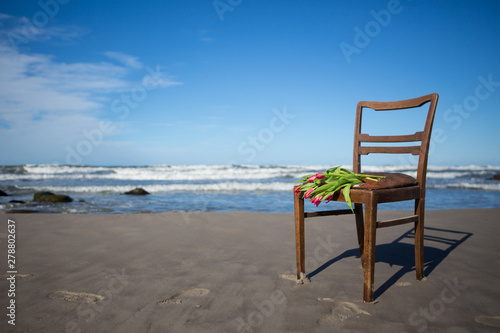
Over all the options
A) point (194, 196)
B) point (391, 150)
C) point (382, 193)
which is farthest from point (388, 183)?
point (194, 196)

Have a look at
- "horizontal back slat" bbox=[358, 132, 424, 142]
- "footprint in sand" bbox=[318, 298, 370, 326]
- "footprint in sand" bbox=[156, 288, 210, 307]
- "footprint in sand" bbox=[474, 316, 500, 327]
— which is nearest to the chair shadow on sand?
"footprint in sand" bbox=[318, 298, 370, 326]

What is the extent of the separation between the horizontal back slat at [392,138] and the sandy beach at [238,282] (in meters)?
1.14

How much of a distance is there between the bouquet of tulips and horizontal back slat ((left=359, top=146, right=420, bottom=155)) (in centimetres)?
53

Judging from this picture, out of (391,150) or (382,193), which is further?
(391,150)

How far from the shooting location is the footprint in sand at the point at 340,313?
1962 mm

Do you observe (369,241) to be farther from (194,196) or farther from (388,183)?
(194,196)

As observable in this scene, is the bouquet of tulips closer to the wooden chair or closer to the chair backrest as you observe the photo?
the wooden chair

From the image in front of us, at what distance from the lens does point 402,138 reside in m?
2.79

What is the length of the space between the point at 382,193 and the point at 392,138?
0.87m

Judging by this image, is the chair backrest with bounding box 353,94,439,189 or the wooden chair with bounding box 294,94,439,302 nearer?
the wooden chair with bounding box 294,94,439,302

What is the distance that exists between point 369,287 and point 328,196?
65cm

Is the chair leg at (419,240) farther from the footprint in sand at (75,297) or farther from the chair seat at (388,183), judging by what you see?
the footprint in sand at (75,297)

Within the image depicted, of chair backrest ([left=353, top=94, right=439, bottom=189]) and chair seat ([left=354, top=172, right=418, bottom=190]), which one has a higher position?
chair backrest ([left=353, top=94, right=439, bottom=189])

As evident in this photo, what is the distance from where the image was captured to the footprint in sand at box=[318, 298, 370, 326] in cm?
196
